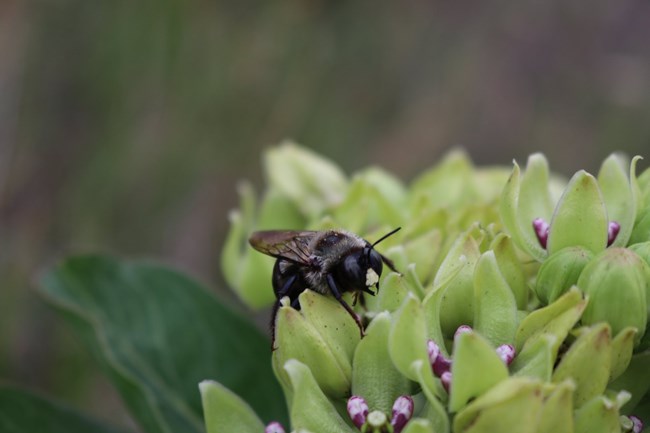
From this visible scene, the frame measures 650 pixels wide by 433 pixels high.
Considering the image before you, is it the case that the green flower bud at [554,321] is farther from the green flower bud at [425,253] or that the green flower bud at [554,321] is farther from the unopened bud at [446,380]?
the green flower bud at [425,253]

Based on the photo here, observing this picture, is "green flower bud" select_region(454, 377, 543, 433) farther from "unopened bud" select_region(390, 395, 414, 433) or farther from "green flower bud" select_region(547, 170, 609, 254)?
"green flower bud" select_region(547, 170, 609, 254)

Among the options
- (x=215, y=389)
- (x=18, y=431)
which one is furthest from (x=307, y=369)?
(x=18, y=431)

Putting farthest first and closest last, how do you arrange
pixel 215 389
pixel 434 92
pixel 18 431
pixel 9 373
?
pixel 434 92 → pixel 9 373 → pixel 18 431 → pixel 215 389

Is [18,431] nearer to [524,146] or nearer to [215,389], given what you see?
[215,389]

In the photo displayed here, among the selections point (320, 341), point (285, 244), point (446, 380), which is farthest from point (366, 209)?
point (446, 380)

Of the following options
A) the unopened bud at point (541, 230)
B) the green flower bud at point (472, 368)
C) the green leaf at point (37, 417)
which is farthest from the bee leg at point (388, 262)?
the green leaf at point (37, 417)
